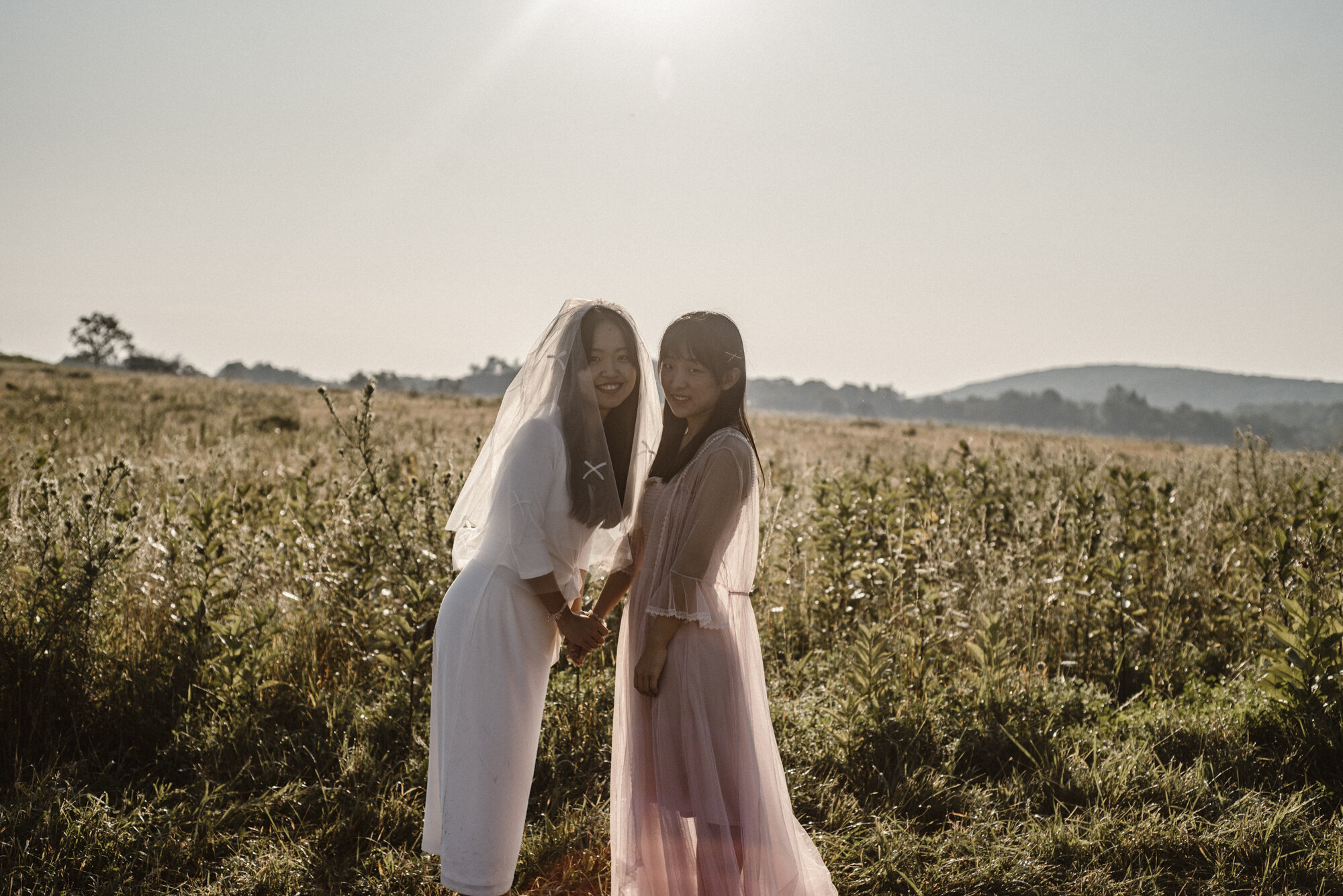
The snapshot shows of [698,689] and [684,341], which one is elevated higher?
[684,341]

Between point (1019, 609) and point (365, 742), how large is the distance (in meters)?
3.87

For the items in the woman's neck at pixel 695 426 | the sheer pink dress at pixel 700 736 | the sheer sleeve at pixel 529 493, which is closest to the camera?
the sheer sleeve at pixel 529 493

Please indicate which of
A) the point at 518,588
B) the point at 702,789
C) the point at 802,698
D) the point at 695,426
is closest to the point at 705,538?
the point at 695,426

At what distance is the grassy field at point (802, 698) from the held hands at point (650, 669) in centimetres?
103

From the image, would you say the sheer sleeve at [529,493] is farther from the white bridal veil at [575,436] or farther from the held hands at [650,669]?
the held hands at [650,669]

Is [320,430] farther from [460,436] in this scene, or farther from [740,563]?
[740,563]

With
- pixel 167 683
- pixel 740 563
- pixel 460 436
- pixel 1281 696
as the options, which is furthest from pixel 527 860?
pixel 460 436

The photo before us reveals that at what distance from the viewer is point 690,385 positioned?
2.58 meters

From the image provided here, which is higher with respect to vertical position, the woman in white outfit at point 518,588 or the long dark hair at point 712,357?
the long dark hair at point 712,357

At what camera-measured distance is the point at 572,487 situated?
8.34ft

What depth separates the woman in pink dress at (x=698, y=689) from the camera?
254cm

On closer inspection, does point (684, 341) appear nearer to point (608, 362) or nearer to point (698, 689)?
point (608, 362)

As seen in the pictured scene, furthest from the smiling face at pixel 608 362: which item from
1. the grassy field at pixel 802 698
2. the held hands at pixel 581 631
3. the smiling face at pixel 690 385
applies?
the grassy field at pixel 802 698

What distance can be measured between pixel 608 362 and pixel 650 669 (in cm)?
101
